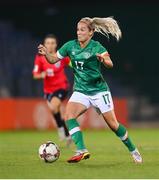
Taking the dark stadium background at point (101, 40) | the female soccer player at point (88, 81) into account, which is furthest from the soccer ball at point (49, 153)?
the dark stadium background at point (101, 40)

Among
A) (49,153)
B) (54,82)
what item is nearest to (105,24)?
(49,153)

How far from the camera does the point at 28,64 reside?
2967 centimetres

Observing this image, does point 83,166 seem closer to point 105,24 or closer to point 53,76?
point 105,24

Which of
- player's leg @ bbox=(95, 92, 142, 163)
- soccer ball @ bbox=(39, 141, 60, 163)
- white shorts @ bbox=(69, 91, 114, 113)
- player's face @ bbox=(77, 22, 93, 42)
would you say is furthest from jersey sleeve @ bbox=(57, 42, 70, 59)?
soccer ball @ bbox=(39, 141, 60, 163)

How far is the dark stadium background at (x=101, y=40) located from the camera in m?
29.0

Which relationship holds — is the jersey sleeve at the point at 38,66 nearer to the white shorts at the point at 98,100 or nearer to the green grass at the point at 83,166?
the green grass at the point at 83,166

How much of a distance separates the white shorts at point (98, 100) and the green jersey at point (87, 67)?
67 millimetres

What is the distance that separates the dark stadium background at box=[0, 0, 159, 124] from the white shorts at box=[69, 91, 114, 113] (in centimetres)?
1601

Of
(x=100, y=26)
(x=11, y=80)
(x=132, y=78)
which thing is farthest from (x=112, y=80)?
(x=100, y=26)

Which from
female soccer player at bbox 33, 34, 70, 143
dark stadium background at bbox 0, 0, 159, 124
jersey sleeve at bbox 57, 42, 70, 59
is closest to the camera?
jersey sleeve at bbox 57, 42, 70, 59

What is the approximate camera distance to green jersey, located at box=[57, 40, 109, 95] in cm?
1024

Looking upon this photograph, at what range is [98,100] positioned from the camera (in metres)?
10.3

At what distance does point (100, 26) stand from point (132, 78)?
19704 mm

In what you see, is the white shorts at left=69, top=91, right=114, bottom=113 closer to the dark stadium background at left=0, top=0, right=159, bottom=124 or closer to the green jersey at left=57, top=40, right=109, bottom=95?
the green jersey at left=57, top=40, right=109, bottom=95
